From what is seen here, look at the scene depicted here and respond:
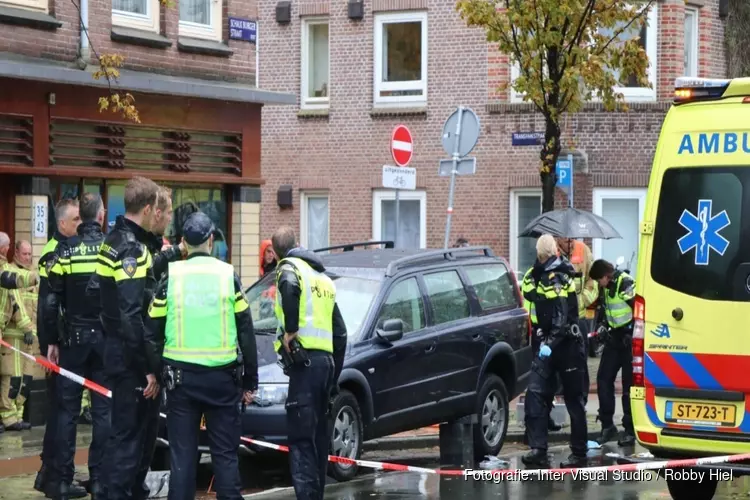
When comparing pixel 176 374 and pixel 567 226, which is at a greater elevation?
pixel 567 226

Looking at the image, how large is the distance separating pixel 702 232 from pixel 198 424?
358cm

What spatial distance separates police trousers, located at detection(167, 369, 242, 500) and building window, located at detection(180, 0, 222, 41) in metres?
9.61

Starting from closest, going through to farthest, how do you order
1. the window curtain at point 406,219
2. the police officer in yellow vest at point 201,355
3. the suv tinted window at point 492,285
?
the police officer in yellow vest at point 201,355 → the suv tinted window at point 492,285 → the window curtain at point 406,219

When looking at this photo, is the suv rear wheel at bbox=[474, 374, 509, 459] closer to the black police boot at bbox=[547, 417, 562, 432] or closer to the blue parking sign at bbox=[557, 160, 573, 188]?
the black police boot at bbox=[547, 417, 562, 432]

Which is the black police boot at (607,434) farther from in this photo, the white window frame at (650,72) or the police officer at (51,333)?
the white window frame at (650,72)

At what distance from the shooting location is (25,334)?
1485 cm

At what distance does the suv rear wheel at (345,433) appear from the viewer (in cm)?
1187

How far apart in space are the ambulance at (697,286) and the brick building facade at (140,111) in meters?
7.40

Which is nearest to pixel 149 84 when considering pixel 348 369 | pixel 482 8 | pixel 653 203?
pixel 482 8

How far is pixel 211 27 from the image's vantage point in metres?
18.4

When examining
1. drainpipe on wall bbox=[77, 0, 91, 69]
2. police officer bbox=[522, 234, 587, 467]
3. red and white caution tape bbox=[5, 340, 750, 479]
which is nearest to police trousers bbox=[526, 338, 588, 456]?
police officer bbox=[522, 234, 587, 467]

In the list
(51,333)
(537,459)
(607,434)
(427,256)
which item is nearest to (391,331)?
(427,256)

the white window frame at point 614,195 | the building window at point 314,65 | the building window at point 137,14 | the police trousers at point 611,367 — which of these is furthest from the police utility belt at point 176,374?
the building window at point 314,65

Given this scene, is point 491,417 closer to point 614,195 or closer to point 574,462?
point 574,462
